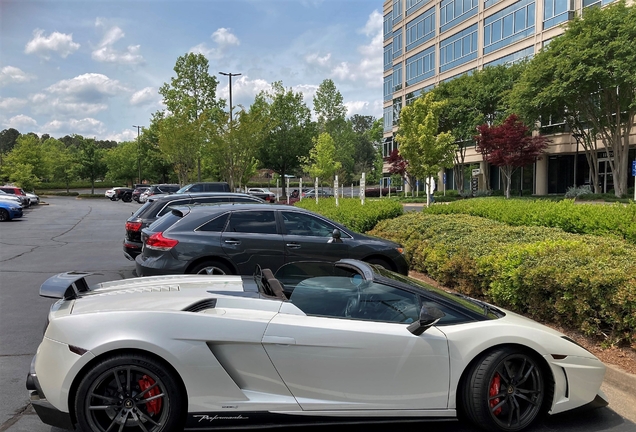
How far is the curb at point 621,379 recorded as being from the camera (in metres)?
4.37

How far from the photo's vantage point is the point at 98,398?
10.5 ft

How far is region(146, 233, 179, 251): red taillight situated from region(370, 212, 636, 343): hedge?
418 centimetres

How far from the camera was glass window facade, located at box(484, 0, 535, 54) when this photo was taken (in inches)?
1356

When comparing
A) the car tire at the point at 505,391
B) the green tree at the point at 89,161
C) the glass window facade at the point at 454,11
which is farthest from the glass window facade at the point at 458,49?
the green tree at the point at 89,161

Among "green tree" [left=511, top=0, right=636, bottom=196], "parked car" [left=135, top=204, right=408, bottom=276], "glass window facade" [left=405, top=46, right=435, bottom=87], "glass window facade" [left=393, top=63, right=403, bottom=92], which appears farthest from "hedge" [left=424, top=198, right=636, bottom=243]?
"glass window facade" [left=393, top=63, right=403, bottom=92]

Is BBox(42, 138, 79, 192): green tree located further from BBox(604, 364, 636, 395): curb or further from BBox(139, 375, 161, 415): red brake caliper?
BBox(604, 364, 636, 395): curb

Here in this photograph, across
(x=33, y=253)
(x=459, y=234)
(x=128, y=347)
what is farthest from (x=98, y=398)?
(x=33, y=253)

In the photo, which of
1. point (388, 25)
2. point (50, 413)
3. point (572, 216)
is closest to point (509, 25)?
point (388, 25)

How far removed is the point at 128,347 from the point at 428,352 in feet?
6.46

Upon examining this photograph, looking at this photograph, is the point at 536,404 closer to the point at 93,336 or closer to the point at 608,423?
the point at 608,423

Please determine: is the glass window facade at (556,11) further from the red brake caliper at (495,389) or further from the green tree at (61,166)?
the green tree at (61,166)

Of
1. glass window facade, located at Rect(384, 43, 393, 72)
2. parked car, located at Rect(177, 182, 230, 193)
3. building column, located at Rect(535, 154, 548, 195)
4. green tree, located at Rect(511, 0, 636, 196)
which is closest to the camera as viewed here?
green tree, located at Rect(511, 0, 636, 196)

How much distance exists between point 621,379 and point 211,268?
529cm

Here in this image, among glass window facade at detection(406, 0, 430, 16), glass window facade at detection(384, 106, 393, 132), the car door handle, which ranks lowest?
the car door handle
